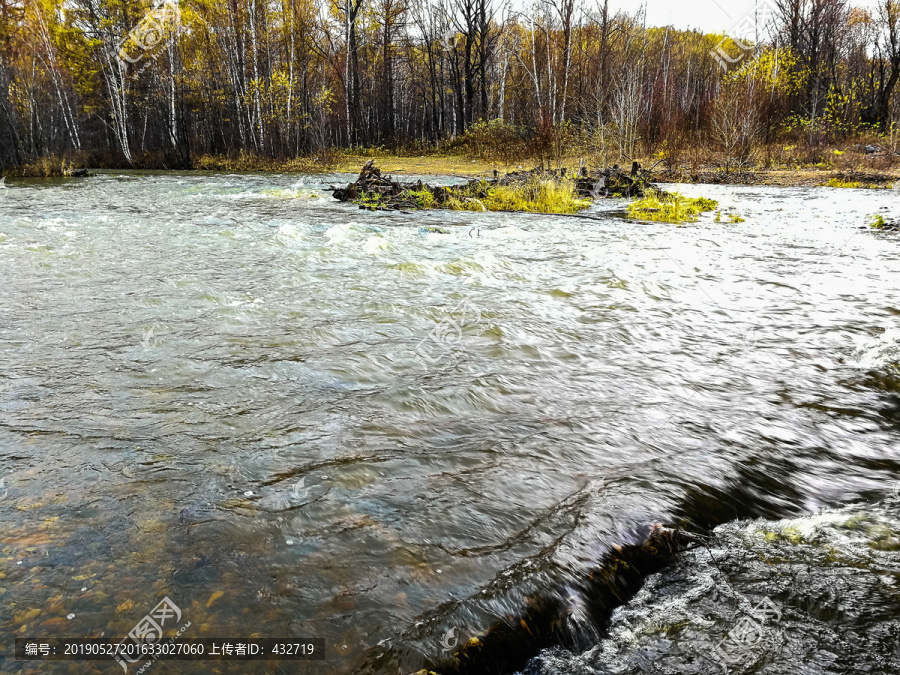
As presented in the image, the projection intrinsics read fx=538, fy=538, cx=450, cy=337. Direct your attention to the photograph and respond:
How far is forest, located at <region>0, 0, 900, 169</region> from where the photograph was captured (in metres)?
20.7

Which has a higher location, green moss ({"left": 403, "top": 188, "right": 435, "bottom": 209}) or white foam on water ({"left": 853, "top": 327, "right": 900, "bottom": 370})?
green moss ({"left": 403, "top": 188, "right": 435, "bottom": 209})

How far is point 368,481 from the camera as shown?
2.27 metres

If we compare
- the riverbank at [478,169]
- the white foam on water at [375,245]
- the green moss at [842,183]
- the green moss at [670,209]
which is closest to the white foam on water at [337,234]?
the white foam on water at [375,245]

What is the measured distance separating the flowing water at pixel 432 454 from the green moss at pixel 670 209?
15.3 feet

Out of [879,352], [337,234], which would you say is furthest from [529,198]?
[879,352]

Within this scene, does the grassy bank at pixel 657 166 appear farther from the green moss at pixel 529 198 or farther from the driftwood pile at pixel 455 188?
the green moss at pixel 529 198

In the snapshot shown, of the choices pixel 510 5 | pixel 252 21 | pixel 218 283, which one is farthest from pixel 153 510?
pixel 510 5

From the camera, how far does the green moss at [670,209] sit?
10242 mm

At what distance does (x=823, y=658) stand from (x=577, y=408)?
1633mm

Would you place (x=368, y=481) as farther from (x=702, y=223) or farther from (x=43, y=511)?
(x=702, y=223)

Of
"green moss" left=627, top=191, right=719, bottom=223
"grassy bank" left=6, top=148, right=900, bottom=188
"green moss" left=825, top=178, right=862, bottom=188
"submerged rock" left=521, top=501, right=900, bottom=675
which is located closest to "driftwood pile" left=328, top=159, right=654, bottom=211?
"grassy bank" left=6, top=148, right=900, bottom=188

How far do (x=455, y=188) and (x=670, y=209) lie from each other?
5032 millimetres

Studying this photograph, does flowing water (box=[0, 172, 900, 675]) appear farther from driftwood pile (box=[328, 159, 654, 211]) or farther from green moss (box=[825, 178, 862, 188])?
green moss (box=[825, 178, 862, 188])

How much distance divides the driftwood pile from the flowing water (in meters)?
6.76
